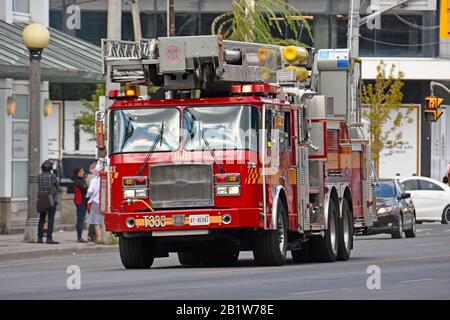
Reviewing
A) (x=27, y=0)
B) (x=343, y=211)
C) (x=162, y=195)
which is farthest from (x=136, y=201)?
(x=27, y=0)

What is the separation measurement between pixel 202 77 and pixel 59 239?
13.4 meters

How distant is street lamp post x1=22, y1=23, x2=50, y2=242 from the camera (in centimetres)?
3325

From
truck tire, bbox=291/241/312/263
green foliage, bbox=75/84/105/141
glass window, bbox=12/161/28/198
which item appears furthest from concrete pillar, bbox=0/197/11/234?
green foliage, bbox=75/84/105/141

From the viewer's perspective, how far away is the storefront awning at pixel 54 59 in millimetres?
35969

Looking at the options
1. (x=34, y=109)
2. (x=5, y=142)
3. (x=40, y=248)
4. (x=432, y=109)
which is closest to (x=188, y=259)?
(x=40, y=248)

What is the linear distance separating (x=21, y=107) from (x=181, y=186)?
661 inches

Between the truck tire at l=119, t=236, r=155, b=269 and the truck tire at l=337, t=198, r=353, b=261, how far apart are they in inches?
148

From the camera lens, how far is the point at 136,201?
23.4 m

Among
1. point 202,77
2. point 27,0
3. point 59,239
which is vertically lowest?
point 59,239

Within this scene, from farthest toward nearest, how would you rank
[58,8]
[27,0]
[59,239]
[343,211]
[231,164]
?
[58,8] < [27,0] < [59,239] < [343,211] < [231,164]

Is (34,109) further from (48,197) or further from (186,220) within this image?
(186,220)

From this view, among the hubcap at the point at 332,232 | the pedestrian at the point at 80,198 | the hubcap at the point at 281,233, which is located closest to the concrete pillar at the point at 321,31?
the pedestrian at the point at 80,198

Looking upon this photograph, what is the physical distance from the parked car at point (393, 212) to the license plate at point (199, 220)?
1435 cm

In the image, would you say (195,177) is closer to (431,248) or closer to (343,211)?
(343,211)
